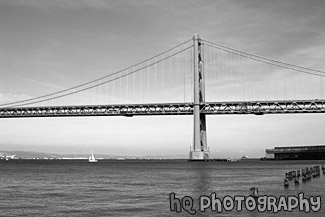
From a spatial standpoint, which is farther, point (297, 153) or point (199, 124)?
point (297, 153)

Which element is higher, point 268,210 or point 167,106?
point 167,106

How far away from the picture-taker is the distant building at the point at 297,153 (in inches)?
5541

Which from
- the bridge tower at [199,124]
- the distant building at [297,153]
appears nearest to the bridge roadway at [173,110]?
the bridge tower at [199,124]

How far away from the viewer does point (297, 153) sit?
5881 inches

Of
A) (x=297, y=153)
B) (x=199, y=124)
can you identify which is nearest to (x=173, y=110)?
(x=199, y=124)

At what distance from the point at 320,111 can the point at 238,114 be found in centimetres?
1529

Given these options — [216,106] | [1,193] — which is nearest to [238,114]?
[216,106]

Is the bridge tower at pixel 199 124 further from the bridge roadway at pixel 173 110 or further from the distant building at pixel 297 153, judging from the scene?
the distant building at pixel 297 153

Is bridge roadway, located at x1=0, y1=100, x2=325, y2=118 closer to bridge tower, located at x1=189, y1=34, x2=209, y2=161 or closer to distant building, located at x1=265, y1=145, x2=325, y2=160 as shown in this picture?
bridge tower, located at x1=189, y1=34, x2=209, y2=161

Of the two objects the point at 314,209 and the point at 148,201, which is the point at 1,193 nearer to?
the point at 148,201

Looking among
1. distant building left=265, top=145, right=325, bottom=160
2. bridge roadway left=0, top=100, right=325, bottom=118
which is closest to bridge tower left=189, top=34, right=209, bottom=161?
bridge roadway left=0, top=100, right=325, bottom=118

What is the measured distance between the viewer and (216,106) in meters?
87.1

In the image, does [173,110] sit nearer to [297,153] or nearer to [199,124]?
[199,124]

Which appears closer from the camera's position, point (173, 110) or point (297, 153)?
point (173, 110)
